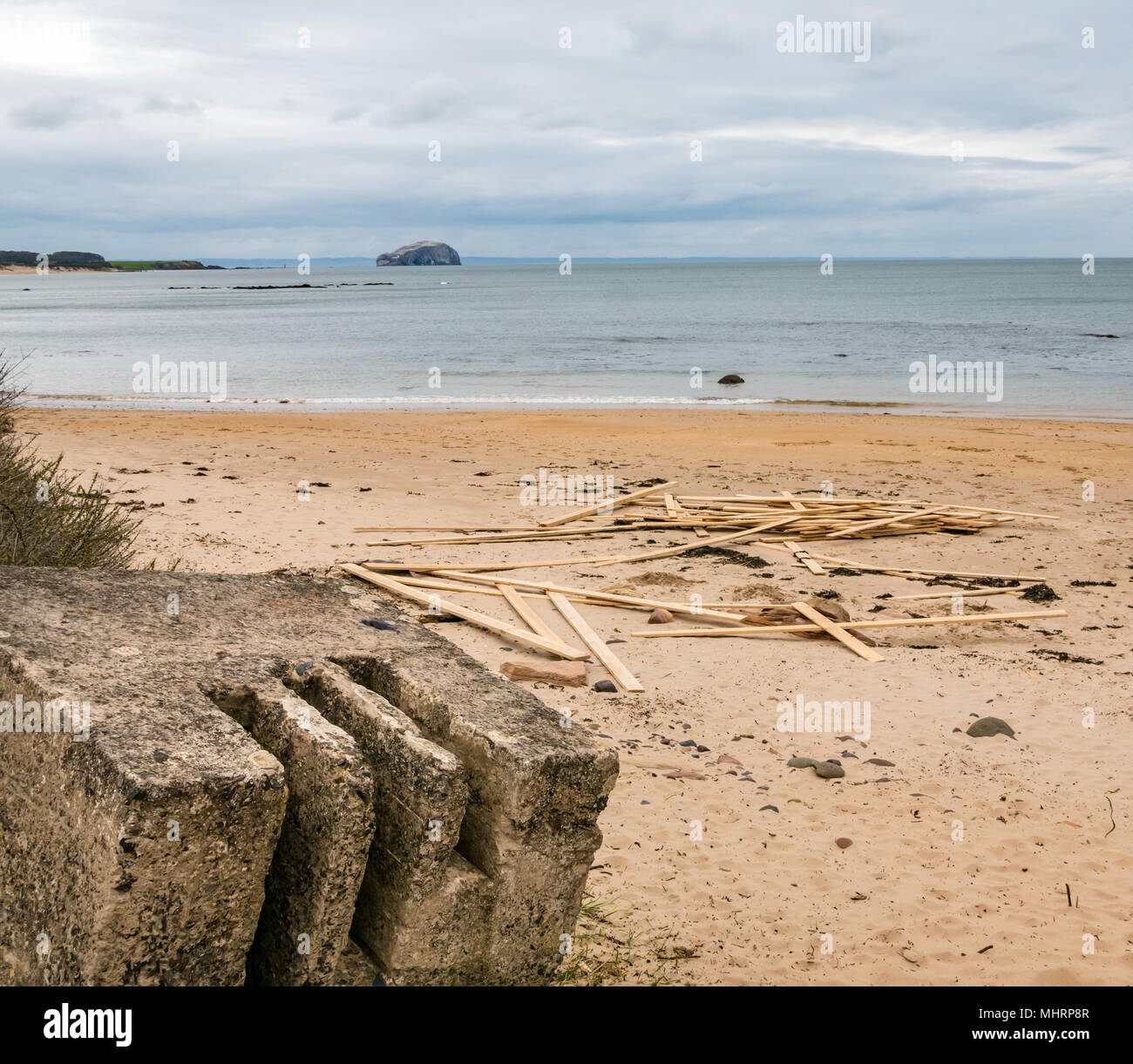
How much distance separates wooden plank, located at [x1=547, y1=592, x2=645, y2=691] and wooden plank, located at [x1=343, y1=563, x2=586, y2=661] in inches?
5.6

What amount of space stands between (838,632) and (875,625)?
44 cm

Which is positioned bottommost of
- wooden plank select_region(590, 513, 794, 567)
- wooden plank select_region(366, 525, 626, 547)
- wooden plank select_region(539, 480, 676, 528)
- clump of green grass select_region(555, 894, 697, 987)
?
clump of green grass select_region(555, 894, 697, 987)

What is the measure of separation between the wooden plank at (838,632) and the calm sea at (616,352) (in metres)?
19.2

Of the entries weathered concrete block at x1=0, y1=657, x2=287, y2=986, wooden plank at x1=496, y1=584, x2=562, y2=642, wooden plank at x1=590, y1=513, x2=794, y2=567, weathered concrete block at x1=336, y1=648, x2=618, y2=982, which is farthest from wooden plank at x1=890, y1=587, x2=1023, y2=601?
weathered concrete block at x1=0, y1=657, x2=287, y2=986

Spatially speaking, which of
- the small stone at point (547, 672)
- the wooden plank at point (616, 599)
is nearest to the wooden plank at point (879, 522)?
the wooden plank at point (616, 599)

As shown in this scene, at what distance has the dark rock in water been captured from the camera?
6.18m

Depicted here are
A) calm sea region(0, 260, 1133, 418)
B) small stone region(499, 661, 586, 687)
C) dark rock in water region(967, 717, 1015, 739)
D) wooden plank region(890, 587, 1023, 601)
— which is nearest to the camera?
dark rock in water region(967, 717, 1015, 739)

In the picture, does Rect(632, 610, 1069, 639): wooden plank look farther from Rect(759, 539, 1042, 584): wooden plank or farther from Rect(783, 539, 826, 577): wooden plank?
Rect(783, 539, 826, 577): wooden plank

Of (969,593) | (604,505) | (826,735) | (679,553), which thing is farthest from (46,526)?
(969,593)

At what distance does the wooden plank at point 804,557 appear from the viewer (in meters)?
9.68

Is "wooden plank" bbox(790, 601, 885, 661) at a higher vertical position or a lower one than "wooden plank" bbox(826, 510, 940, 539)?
lower

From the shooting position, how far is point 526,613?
26.0 feet
